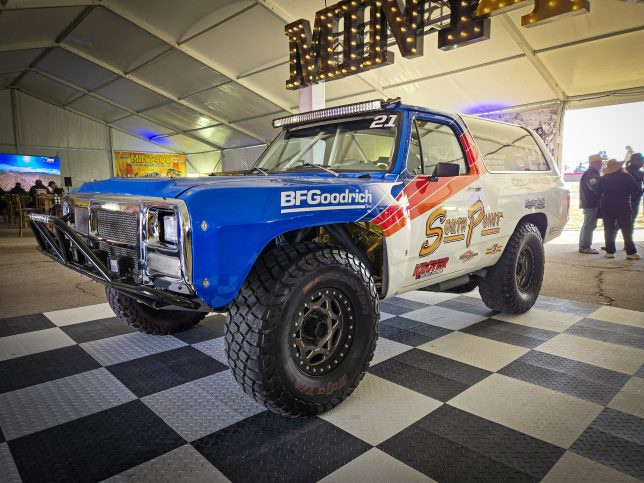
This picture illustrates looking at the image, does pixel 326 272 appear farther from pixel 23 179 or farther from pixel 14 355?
pixel 23 179

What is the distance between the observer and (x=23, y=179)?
1934 cm

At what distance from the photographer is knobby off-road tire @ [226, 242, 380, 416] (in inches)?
70.8

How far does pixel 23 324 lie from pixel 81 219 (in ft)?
5.26

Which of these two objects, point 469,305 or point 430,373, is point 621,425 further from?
point 469,305

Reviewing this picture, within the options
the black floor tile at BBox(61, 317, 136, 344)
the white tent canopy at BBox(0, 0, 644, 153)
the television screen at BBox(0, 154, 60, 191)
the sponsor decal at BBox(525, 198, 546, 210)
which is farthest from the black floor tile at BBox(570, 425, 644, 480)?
the television screen at BBox(0, 154, 60, 191)

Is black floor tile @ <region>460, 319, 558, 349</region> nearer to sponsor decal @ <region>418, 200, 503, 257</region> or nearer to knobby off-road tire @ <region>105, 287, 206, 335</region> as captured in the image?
sponsor decal @ <region>418, 200, 503, 257</region>

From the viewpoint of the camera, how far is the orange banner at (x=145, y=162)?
2233 centimetres

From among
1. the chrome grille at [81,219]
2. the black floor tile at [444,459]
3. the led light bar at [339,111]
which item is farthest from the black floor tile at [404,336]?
the chrome grille at [81,219]

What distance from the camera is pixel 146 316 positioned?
296cm

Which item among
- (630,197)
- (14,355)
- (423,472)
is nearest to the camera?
(423,472)

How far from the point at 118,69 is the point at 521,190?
14.7 m

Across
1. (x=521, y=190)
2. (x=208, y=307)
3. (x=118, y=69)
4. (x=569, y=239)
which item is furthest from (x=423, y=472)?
(x=118, y=69)

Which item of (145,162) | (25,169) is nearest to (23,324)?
(25,169)

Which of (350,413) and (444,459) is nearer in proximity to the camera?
(444,459)
